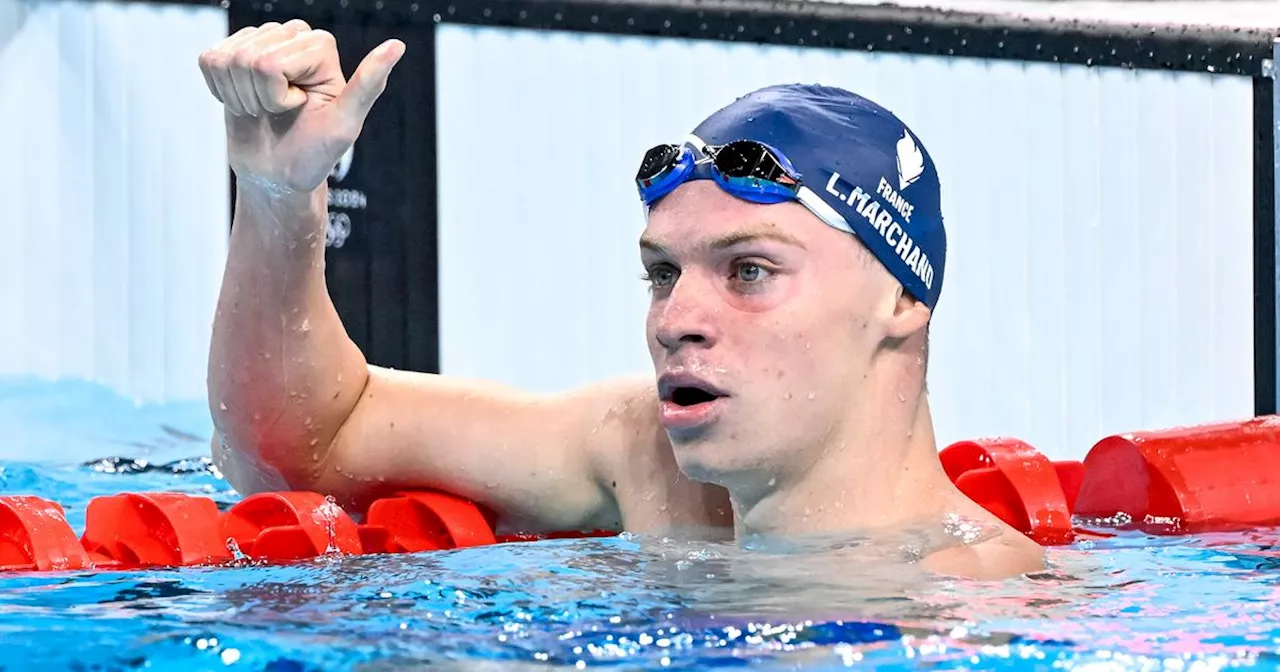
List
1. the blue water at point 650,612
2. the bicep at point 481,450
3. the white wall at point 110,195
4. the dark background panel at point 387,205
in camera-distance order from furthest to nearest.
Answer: the dark background panel at point 387,205
the white wall at point 110,195
the bicep at point 481,450
the blue water at point 650,612

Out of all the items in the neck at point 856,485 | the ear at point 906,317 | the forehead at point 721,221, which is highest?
the forehead at point 721,221

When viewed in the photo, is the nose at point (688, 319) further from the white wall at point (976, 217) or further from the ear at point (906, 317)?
the white wall at point (976, 217)

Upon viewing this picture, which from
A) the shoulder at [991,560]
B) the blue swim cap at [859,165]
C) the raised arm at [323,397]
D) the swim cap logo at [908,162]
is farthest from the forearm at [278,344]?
the shoulder at [991,560]

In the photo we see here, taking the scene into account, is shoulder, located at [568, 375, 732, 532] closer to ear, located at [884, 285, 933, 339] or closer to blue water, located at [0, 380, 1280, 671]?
blue water, located at [0, 380, 1280, 671]

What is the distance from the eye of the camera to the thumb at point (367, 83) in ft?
8.01

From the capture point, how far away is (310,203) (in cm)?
269

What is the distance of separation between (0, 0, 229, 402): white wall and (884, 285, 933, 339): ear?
539cm

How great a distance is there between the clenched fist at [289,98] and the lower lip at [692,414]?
2.09ft

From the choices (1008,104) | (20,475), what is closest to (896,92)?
(1008,104)

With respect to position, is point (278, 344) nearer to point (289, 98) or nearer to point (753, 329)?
point (289, 98)

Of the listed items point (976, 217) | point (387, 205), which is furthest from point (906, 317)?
point (976, 217)

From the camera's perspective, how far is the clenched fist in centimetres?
243

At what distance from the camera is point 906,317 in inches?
103

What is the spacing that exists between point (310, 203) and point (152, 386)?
5.12m
